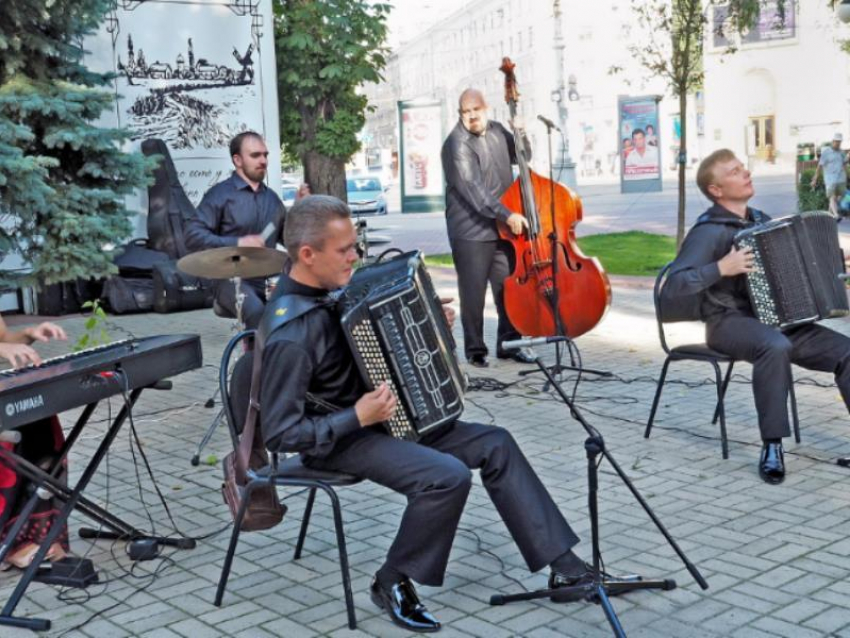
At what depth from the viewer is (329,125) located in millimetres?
13820

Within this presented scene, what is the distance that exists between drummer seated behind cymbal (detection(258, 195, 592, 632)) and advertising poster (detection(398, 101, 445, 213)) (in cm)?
1842

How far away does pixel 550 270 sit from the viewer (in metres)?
8.18

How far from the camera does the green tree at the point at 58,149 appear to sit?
9.48m

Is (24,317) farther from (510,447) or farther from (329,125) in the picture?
(510,447)

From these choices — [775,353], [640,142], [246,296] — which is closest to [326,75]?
[246,296]

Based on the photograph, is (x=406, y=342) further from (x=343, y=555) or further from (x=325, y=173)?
(x=325, y=173)

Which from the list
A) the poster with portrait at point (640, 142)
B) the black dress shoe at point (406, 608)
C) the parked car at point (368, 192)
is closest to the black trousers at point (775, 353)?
the black dress shoe at point (406, 608)

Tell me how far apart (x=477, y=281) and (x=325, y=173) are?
5.32 meters

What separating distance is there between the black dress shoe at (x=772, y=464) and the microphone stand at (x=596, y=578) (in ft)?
4.70

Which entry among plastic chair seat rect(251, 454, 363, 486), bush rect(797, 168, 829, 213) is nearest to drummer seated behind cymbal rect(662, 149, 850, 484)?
plastic chair seat rect(251, 454, 363, 486)

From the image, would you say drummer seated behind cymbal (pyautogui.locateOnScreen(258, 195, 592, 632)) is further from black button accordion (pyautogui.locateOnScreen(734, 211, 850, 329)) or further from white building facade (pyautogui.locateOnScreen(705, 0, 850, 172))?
white building facade (pyautogui.locateOnScreen(705, 0, 850, 172))

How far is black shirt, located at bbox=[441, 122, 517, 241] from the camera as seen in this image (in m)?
8.74

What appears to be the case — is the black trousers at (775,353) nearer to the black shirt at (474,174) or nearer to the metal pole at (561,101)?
the black shirt at (474,174)

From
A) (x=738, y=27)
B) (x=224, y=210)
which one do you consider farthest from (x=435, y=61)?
(x=224, y=210)
